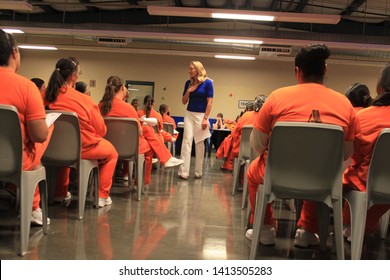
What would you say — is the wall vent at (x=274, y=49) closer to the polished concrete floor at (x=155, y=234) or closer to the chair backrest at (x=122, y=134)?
the polished concrete floor at (x=155, y=234)

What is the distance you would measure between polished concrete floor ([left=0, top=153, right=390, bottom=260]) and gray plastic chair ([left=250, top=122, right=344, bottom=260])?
0.43 meters

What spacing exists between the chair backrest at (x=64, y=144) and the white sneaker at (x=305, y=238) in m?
1.53

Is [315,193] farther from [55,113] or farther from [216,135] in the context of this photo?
[216,135]

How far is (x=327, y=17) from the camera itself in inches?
291

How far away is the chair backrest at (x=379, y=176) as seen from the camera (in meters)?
2.01

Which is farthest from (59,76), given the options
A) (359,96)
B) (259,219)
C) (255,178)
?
(359,96)

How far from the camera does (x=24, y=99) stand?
6.75 feet

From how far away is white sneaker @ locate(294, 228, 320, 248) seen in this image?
8.20 ft

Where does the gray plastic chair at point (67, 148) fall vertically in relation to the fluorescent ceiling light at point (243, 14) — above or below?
below

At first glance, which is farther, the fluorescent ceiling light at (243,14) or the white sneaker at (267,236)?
the fluorescent ceiling light at (243,14)

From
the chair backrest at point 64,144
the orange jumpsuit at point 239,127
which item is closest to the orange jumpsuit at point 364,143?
the chair backrest at point 64,144

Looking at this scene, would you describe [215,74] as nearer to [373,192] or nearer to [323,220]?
[323,220]

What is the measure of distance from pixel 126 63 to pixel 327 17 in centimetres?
800

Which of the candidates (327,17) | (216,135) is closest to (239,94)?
(216,135)
